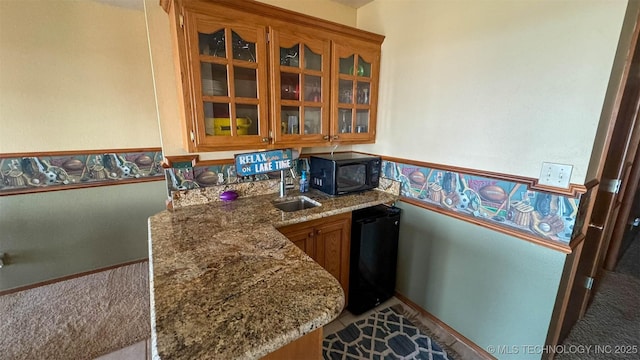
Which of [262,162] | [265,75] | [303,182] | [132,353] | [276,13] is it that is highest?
[276,13]

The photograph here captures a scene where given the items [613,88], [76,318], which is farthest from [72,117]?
[613,88]

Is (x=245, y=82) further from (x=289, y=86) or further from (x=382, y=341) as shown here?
(x=382, y=341)

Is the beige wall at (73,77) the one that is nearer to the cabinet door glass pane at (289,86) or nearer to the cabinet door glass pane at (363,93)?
the cabinet door glass pane at (289,86)

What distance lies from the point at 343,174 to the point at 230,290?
4.40 ft

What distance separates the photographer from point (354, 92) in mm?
2137

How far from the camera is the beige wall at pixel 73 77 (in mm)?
2057

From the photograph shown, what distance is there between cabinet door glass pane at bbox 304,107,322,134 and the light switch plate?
141 cm

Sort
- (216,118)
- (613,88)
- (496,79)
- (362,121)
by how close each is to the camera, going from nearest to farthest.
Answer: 1. (613,88)
2. (496,79)
3. (216,118)
4. (362,121)

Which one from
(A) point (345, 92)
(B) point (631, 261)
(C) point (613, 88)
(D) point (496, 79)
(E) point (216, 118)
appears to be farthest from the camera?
(B) point (631, 261)

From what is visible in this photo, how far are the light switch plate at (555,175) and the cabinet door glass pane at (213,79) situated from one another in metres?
1.87

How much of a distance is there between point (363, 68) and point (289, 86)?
69cm

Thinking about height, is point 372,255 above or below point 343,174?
below

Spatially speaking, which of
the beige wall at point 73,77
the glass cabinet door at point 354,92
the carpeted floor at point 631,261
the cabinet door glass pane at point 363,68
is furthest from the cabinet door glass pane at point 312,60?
the carpeted floor at point 631,261

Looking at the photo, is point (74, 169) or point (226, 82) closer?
point (226, 82)
